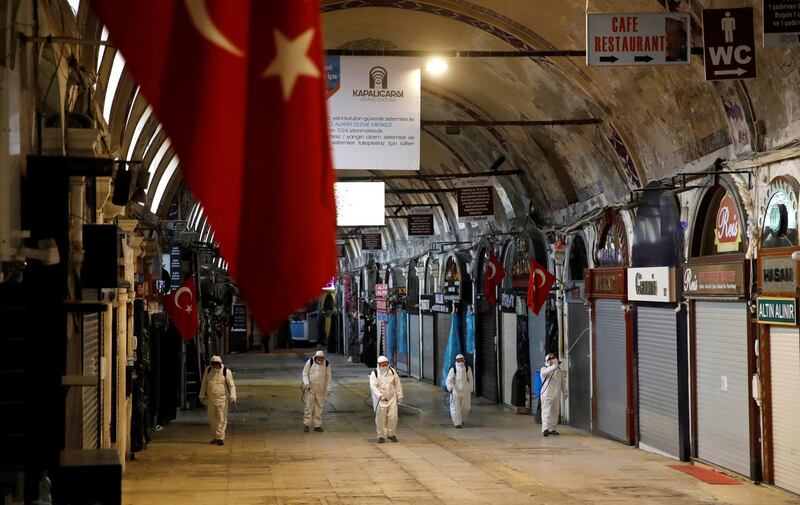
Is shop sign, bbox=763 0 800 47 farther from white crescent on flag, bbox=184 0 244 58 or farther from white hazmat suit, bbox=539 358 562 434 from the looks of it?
white hazmat suit, bbox=539 358 562 434

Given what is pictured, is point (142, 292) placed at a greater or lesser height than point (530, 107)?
lesser

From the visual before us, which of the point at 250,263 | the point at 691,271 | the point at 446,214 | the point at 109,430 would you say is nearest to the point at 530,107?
the point at 691,271

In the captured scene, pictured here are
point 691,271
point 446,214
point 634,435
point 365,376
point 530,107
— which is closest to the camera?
point 691,271

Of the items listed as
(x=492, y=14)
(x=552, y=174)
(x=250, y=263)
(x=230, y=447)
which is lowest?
(x=230, y=447)

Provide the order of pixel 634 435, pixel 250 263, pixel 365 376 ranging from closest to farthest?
pixel 250 263 < pixel 634 435 < pixel 365 376

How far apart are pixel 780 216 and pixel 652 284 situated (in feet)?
15.4

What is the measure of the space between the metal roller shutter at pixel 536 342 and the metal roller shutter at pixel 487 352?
3368mm

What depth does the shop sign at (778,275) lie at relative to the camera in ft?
46.9

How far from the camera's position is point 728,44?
521 inches

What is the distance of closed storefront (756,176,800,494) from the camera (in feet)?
47.4

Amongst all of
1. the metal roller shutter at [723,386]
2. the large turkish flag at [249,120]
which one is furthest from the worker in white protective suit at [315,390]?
the large turkish flag at [249,120]

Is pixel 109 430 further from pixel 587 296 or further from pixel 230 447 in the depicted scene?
pixel 587 296

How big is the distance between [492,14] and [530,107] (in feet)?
11.6

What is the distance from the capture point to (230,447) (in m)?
21.2
